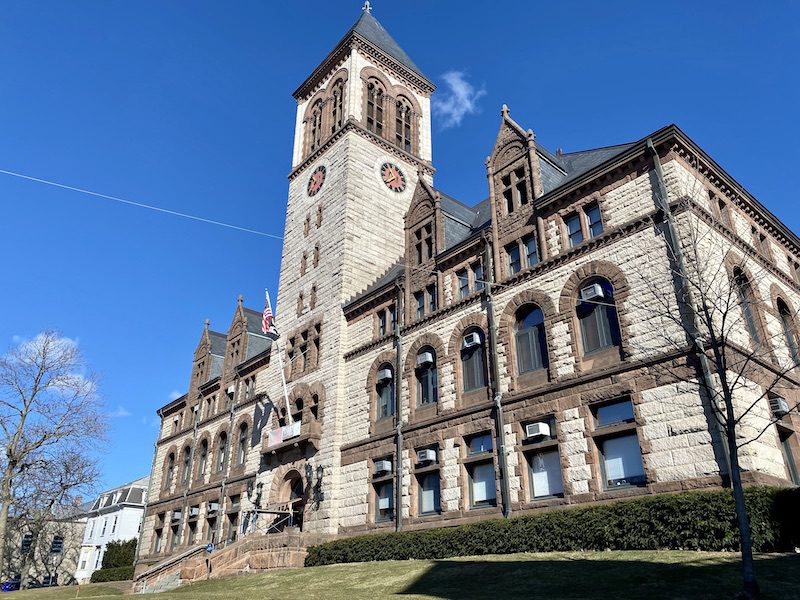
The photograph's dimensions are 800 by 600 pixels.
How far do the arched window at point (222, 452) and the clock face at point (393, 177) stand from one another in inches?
769

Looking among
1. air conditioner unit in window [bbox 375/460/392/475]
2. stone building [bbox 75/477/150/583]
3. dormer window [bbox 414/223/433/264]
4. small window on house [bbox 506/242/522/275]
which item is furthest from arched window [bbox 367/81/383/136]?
stone building [bbox 75/477/150/583]

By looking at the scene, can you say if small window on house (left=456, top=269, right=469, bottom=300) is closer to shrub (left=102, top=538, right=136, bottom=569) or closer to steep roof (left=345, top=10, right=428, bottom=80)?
steep roof (left=345, top=10, right=428, bottom=80)

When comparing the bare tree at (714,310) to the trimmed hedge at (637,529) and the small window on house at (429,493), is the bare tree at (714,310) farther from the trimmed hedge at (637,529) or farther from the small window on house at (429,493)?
the small window on house at (429,493)

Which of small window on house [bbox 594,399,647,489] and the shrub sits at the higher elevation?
small window on house [bbox 594,399,647,489]

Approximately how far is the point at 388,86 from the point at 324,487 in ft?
92.2

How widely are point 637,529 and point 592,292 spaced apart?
300 inches

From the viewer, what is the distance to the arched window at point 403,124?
140 feet

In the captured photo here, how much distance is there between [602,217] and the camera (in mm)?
21953

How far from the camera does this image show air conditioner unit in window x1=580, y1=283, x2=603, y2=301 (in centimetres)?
2073

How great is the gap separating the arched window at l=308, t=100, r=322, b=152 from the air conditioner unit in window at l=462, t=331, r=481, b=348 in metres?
22.6

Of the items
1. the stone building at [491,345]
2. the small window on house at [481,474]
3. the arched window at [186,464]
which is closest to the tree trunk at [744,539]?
the stone building at [491,345]

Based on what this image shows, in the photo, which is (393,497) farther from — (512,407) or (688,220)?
(688,220)

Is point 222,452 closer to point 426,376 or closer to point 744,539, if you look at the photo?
point 426,376

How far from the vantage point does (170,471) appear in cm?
4694
